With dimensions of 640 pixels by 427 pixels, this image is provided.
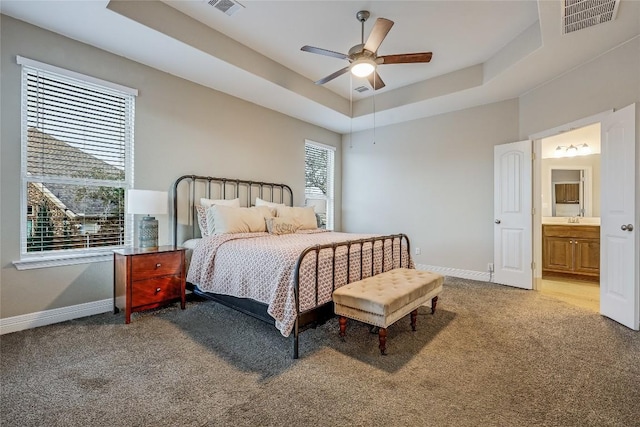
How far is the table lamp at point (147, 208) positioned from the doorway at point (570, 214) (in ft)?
16.3

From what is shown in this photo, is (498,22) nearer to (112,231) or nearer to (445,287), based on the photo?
(445,287)

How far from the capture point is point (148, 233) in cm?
327

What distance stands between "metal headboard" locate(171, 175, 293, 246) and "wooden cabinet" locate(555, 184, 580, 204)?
18.3 feet

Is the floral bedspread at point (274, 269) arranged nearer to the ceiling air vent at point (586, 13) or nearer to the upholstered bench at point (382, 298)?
the upholstered bench at point (382, 298)

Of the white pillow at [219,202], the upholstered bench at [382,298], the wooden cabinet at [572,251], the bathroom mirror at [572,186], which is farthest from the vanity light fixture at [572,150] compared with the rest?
the white pillow at [219,202]

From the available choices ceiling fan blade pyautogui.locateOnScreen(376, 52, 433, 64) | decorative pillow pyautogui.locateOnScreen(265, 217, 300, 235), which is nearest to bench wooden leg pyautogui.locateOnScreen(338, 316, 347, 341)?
decorative pillow pyautogui.locateOnScreen(265, 217, 300, 235)

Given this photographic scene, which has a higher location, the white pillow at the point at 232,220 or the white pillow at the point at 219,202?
the white pillow at the point at 219,202

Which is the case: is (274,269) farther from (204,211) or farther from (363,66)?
(363,66)

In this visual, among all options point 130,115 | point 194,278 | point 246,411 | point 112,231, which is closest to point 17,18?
point 130,115

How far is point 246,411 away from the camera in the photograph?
1.65 meters

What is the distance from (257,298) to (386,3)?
3.01m

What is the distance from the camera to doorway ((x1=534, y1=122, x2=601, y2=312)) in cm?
462

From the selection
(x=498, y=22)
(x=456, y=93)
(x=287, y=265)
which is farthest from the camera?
(x=456, y=93)

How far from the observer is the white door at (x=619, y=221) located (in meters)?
2.88
